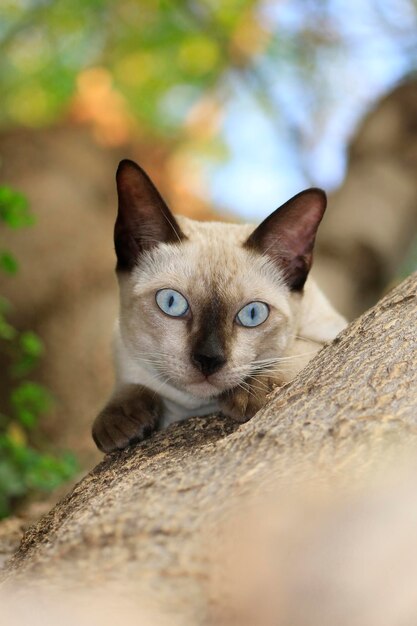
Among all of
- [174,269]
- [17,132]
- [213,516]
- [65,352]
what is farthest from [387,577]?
[17,132]

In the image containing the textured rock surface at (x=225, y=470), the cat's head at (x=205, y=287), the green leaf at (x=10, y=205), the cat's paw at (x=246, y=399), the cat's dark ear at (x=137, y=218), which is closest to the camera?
the textured rock surface at (x=225, y=470)

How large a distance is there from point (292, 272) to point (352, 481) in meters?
1.13

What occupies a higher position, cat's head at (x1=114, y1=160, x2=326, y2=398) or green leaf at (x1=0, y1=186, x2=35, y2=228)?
green leaf at (x1=0, y1=186, x2=35, y2=228)

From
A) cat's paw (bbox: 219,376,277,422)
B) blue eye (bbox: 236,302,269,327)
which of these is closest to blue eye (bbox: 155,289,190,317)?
blue eye (bbox: 236,302,269,327)

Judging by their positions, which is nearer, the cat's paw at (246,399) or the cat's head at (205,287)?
the cat's paw at (246,399)

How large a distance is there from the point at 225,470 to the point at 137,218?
100cm

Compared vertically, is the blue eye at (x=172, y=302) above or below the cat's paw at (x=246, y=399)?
above

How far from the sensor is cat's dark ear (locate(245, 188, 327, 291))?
84.9 inches

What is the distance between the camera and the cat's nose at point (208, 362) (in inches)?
75.7

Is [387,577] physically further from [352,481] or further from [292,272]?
[292,272]

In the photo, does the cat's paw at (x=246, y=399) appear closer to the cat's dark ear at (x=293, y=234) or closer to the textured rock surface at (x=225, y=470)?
the textured rock surface at (x=225, y=470)

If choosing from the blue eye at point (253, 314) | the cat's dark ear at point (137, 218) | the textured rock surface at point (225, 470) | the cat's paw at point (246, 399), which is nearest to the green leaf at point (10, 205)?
the cat's dark ear at point (137, 218)

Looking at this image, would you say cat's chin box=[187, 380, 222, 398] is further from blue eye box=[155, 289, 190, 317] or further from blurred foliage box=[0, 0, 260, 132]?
blurred foliage box=[0, 0, 260, 132]

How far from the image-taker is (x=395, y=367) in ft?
4.96
